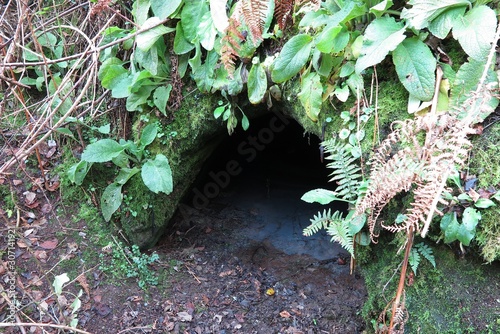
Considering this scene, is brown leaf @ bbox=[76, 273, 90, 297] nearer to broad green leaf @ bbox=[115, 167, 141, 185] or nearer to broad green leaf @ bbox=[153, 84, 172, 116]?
broad green leaf @ bbox=[115, 167, 141, 185]

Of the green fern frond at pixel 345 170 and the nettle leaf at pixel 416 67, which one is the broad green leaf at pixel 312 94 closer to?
the green fern frond at pixel 345 170

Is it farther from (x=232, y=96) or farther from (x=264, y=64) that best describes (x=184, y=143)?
(x=264, y=64)

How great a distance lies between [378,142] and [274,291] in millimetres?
1622

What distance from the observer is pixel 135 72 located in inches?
114

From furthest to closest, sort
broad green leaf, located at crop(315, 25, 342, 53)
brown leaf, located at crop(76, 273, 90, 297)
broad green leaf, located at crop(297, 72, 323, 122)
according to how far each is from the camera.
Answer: brown leaf, located at crop(76, 273, 90, 297) < broad green leaf, located at crop(297, 72, 323, 122) < broad green leaf, located at crop(315, 25, 342, 53)

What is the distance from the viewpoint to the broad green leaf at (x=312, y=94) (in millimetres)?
2291

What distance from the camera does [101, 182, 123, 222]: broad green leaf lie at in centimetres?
298

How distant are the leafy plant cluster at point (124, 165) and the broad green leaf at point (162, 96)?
152 mm

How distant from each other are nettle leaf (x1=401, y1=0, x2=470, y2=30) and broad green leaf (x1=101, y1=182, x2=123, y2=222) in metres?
2.25

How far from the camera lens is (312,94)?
90.8 inches

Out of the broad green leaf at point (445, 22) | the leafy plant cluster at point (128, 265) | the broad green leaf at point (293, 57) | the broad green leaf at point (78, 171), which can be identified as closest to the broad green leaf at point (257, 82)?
the broad green leaf at point (293, 57)

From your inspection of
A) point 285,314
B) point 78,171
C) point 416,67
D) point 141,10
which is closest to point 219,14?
point 141,10

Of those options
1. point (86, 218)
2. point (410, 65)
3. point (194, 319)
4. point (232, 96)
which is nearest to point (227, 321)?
point (194, 319)

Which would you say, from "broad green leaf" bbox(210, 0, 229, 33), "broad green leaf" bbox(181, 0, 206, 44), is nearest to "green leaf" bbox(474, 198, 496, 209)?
"broad green leaf" bbox(210, 0, 229, 33)
